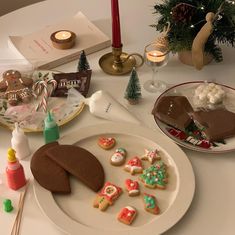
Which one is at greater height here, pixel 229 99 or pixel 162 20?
pixel 162 20

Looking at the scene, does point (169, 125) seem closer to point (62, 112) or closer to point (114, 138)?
point (114, 138)

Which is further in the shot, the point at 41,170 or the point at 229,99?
the point at 229,99

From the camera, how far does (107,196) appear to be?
0.98 m

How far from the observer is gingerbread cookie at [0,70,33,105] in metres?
1.24

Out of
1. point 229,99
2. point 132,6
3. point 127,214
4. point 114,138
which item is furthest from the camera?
point 132,6

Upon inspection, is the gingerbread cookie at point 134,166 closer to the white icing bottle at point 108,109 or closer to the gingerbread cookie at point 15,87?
the white icing bottle at point 108,109

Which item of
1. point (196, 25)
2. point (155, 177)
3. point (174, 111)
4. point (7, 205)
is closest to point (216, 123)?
point (174, 111)

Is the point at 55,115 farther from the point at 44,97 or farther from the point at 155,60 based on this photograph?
the point at 155,60

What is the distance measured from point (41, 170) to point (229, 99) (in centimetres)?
56

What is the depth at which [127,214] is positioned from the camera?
3.10 feet

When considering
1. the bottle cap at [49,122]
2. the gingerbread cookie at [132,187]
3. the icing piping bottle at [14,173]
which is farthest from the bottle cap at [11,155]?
the gingerbread cookie at [132,187]

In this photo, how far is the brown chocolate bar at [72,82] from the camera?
127cm

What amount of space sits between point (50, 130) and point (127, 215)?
11.6 inches

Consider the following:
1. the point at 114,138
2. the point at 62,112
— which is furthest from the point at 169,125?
the point at 62,112
